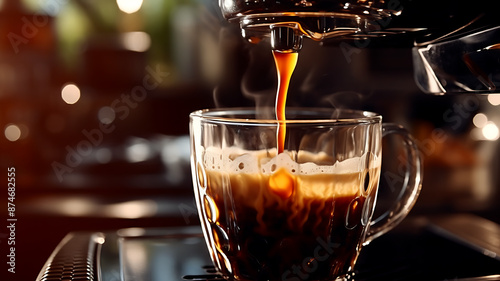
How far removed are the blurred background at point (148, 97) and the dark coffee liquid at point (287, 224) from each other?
124cm

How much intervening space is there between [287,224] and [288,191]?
0.03 m

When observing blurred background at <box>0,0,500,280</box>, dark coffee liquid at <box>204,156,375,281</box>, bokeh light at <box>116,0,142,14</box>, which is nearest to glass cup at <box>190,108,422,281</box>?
dark coffee liquid at <box>204,156,375,281</box>

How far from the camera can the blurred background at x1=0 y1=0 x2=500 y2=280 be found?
1799mm

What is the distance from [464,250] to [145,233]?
1.10 ft

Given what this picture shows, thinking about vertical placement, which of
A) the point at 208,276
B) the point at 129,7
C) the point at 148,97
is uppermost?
the point at 129,7

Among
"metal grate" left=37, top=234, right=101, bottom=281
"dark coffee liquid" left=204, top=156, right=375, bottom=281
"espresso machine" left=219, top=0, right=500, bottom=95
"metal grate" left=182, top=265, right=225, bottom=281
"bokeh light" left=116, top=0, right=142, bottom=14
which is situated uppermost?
"bokeh light" left=116, top=0, right=142, bottom=14

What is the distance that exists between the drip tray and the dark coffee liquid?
37mm

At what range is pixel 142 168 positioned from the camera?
182 centimetres

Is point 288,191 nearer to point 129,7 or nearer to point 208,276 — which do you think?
point 208,276

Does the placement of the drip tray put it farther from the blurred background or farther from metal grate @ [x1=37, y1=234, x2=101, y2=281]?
the blurred background

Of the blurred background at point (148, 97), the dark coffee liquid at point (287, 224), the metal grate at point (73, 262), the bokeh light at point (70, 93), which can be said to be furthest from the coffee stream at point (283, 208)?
the bokeh light at point (70, 93)

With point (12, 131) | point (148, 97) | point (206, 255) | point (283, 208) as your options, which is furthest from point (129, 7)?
point (283, 208)

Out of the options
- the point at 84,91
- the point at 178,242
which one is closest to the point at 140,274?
the point at 178,242

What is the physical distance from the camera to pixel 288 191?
20.0 inches
